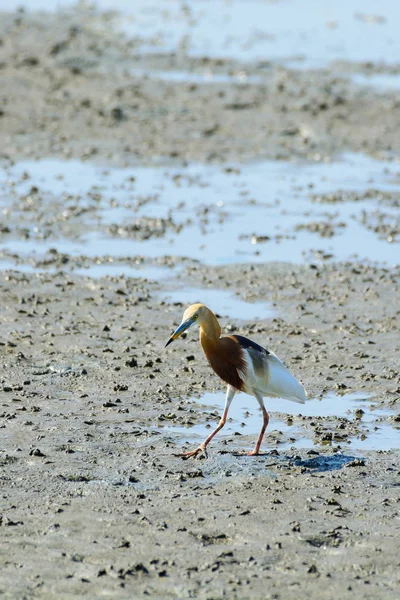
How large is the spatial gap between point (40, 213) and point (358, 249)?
3666mm

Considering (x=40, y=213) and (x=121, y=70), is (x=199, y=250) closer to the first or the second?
(x=40, y=213)

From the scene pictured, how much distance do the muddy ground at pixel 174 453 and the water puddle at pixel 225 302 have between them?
0.45 feet

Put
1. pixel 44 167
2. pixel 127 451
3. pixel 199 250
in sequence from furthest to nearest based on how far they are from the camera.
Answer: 1. pixel 44 167
2. pixel 199 250
3. pixel 127 451

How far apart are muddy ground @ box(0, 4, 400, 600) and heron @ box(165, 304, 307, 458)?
1.23 feet

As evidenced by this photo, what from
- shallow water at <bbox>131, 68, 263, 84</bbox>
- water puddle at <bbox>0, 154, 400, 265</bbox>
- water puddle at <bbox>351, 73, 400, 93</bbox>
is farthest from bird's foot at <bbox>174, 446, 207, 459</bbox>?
water puddle at <bbox>351, 73, 400, 93</bbox>

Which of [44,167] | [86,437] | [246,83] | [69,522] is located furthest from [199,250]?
[246,83]

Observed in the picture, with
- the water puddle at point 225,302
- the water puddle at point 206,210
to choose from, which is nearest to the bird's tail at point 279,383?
the water puddle at point 225,302

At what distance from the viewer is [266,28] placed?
28.4m

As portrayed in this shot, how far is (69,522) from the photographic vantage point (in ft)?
21.0

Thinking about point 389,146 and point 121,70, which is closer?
point 389,146

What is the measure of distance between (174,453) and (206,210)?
6.61 metres

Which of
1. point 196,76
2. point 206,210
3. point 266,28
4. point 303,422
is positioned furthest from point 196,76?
point 303,422

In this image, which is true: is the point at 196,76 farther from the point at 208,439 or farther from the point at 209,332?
the point at 208,439

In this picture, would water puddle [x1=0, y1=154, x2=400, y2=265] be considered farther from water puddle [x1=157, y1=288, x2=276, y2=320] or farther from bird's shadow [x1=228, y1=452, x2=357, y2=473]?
bird's shadow [x1=228, y1=452, x2=357, y2=473]
